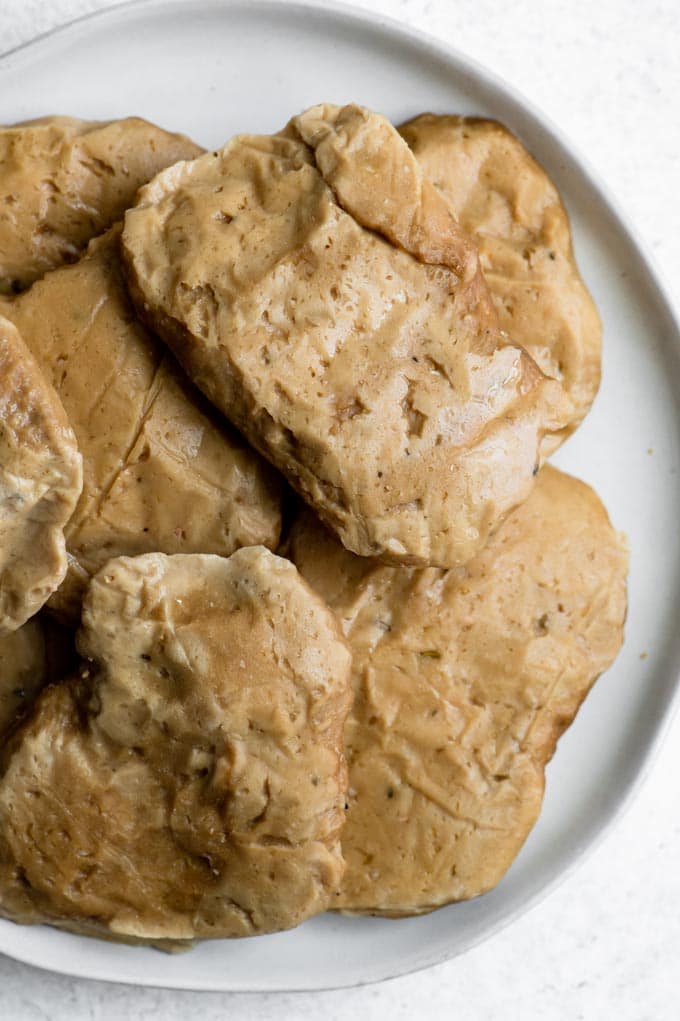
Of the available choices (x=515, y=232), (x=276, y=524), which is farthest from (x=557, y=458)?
(x=276, y=524)

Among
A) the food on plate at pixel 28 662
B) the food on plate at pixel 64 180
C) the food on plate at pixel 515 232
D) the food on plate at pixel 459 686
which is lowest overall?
the food on plate at pixel 28 662

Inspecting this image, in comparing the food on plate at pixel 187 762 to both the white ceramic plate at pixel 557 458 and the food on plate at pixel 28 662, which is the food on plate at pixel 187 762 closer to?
the food on plate at pixel 28 662

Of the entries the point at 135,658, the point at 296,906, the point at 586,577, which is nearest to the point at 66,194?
the point at 135,658

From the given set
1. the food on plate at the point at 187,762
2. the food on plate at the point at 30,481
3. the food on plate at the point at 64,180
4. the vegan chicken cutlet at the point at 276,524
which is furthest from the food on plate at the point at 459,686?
the food on plate at the point at 64,180

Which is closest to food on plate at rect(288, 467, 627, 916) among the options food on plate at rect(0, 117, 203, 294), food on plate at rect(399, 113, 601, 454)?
food on plate at rect(399, 113, 601, 454)

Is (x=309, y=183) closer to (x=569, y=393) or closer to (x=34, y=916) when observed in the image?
(x=569, y=393)

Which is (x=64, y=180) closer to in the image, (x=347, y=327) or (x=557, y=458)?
(x=347, y=327)
